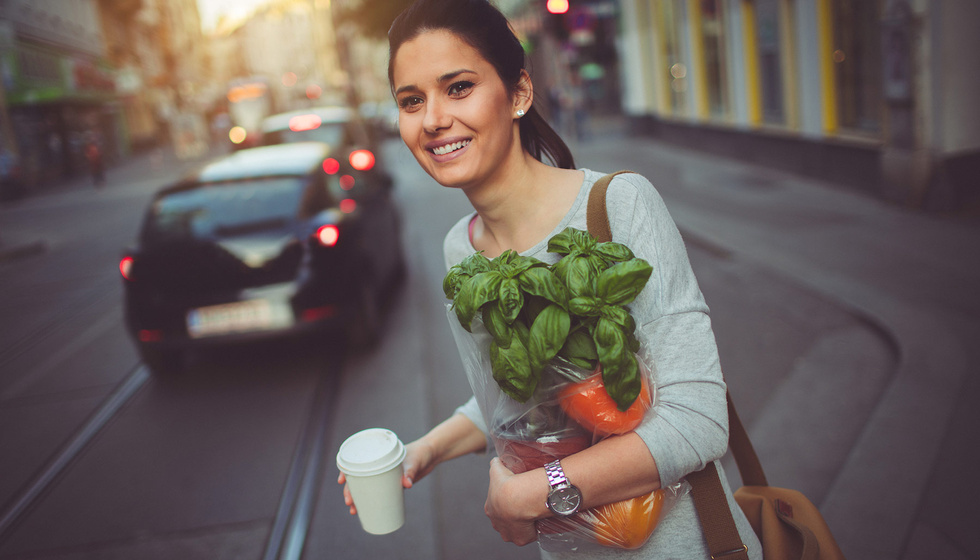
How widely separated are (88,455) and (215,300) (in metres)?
1.38

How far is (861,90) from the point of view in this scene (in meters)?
10.4

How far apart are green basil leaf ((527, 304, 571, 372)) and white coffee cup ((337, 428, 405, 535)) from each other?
0.45 meters

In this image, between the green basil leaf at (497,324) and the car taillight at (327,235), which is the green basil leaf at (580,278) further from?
the car taillight at (327,235)

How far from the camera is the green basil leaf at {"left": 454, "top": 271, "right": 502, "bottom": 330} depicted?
3.81ft

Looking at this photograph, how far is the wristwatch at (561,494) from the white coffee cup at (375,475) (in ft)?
1.18

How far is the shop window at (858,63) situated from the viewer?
9.91m

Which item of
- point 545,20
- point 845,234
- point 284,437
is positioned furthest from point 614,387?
point 545,20

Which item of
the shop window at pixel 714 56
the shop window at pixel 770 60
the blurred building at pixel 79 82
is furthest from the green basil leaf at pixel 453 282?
the blurred building at pixel 79 82

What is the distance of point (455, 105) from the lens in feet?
4.80

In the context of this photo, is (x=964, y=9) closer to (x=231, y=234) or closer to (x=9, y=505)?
(x=231, y=234)

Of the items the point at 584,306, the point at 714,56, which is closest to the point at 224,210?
the point at 584,306

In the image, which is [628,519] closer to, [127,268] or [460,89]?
[460,89]

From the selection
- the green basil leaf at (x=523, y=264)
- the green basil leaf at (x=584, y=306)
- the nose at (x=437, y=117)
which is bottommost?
the green basil leaf at (x=584, y=306)

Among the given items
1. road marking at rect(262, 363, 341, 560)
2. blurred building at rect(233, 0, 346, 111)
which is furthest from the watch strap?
blurred building at rect(233, 0, 346, 111)
